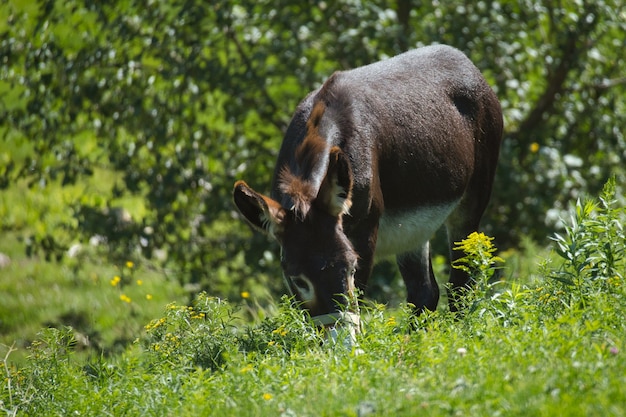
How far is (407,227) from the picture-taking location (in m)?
6.50

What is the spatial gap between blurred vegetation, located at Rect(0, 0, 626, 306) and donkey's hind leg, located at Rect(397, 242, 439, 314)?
2180 millimetres

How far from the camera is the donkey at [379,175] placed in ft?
17.0

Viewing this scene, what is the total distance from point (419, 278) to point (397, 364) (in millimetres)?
2705

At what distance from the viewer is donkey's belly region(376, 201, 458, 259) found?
20.8ft

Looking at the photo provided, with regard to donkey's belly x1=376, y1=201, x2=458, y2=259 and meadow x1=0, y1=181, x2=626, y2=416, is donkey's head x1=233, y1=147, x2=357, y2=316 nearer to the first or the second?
meadow x1=0, y1=181, x2=626, y2=416

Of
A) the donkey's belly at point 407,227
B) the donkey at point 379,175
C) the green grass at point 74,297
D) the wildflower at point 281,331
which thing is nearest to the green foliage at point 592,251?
the donkey at point 379,175

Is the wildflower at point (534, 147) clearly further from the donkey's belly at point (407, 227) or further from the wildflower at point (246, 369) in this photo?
the wildflower at point (246, 369)

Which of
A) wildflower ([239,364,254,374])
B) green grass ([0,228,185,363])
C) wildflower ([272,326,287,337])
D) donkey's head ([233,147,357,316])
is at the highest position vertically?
donkey's head ([233,147,357,316])

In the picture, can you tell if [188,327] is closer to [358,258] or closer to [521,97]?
[358,258]

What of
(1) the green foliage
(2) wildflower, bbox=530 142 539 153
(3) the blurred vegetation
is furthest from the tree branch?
(1) the green foliage

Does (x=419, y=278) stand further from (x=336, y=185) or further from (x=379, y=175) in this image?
(x=336, y=185)

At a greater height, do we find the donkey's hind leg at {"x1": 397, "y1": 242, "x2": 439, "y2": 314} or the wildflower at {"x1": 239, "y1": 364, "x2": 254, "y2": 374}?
the wildflower at {"x1": 239, "y1": 364, "x2": 254, "y2": 374}

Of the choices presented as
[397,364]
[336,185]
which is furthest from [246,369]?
[336,185]

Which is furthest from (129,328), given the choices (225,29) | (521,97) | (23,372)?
(521,97)
